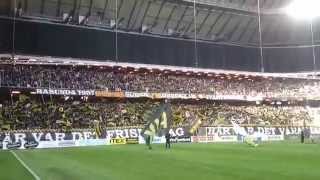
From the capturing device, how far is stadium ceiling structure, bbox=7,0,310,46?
6519cm

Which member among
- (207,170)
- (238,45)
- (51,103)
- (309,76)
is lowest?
(207,170)

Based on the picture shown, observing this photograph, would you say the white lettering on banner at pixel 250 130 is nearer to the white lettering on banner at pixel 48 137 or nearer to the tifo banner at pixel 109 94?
the tifo banner at pixel 109 94

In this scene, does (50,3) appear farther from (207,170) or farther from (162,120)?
(207,170)

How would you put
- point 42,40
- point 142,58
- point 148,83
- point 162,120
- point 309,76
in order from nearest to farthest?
point 162,120 < point 42,40 < point 148,83 < point 142,58 < point 309,76

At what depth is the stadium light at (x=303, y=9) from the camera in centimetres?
6234

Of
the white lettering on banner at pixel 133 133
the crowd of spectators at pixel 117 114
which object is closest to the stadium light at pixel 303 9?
the crowd of spectators at pixel 117 114

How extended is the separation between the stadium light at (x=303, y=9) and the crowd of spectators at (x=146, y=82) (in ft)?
33.8

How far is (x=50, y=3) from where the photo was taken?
209ft

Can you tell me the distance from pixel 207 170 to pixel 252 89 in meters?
55.4

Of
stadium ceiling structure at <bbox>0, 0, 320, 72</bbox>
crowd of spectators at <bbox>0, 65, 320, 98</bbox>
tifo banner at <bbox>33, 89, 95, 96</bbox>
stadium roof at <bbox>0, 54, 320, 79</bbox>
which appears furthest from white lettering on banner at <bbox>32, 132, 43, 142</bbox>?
stadium ceiling structure at <bbox>0, 0, 320, 72</bbox>

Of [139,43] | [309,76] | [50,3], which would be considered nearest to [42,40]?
[50,3]

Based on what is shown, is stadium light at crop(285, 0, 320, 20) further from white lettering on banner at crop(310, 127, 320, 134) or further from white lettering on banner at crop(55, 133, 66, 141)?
white lettering on banner at crop(55, 133, 66, 141)

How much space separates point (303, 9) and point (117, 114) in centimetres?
2955

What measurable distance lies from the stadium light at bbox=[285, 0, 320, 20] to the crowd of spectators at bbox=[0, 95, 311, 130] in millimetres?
14575
